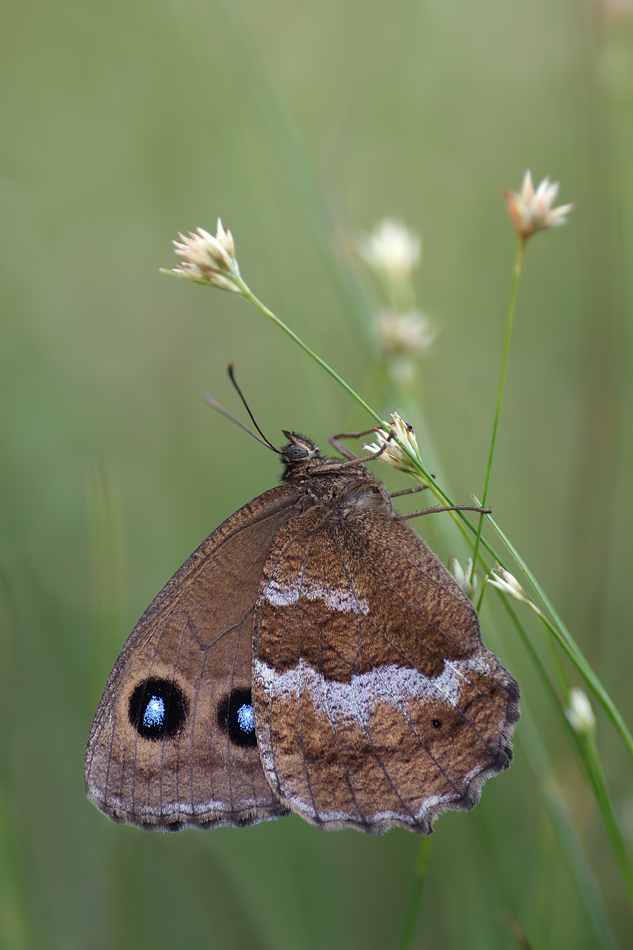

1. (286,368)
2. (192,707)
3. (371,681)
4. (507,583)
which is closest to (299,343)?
(507,583)

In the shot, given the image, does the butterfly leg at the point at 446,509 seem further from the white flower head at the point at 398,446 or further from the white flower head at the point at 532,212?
the white flower head at the point at 532,212

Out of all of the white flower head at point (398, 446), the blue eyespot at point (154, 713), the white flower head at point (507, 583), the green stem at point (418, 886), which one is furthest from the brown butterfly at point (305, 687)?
the white flower head at point (398, 446)

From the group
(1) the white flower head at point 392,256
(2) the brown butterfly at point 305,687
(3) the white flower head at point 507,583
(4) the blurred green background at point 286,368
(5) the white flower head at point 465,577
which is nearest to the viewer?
(3) the white flower head at point 507,583

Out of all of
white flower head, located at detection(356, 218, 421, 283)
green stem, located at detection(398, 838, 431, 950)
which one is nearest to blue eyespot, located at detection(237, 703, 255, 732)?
green stem, located at detection(398, 838, 431, 950)

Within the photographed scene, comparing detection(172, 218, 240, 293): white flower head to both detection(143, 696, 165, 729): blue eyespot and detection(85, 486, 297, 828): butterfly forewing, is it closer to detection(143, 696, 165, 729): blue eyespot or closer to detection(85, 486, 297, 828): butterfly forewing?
detection(85, 486, 297, 828): butterfly forewing

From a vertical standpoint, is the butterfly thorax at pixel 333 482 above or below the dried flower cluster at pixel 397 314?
below

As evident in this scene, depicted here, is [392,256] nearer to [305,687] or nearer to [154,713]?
[305,687]

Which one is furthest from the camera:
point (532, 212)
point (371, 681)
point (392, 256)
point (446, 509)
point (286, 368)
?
point (286, 368)
